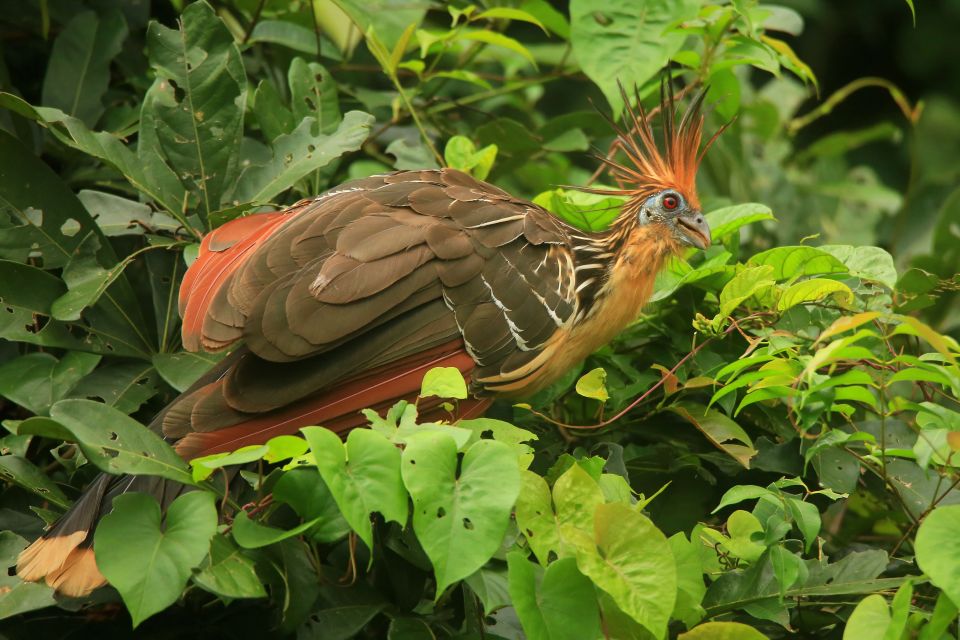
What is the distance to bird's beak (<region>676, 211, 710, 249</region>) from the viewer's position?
262cm

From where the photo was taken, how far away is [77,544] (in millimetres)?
1855

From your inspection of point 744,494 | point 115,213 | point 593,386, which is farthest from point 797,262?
point 115,213

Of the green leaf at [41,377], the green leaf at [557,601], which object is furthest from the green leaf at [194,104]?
the green leaf at [557,601]

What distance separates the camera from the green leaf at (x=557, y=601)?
1610mm

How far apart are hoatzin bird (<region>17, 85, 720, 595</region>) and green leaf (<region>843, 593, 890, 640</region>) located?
984mm

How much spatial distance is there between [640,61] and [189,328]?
139 cm

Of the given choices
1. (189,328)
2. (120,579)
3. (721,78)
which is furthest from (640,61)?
(120,579)

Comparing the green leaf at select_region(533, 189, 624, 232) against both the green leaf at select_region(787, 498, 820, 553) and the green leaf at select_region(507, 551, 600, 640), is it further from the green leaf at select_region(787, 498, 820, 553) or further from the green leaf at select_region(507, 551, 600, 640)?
the green leaf at select_region(507, 551, 600, 640)

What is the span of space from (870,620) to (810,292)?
817 mm

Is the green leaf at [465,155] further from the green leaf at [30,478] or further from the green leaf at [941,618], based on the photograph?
the green leaf at [941,618]

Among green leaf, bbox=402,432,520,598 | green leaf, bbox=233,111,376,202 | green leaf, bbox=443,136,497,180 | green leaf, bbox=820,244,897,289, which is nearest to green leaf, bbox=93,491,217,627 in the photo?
green leaf, bbox=402,432,520,598

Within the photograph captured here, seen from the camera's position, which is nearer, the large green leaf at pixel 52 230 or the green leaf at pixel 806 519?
the green leaf at pixel 806 519

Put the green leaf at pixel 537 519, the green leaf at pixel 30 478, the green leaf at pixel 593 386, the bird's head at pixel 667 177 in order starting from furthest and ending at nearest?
the bird's head at pixel 667 177 < the green leaf at pixel 593 386 < the green leaf at pixel 30 478 < the green leaf at pixel 537 519

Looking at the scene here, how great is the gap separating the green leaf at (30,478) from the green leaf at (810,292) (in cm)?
160
